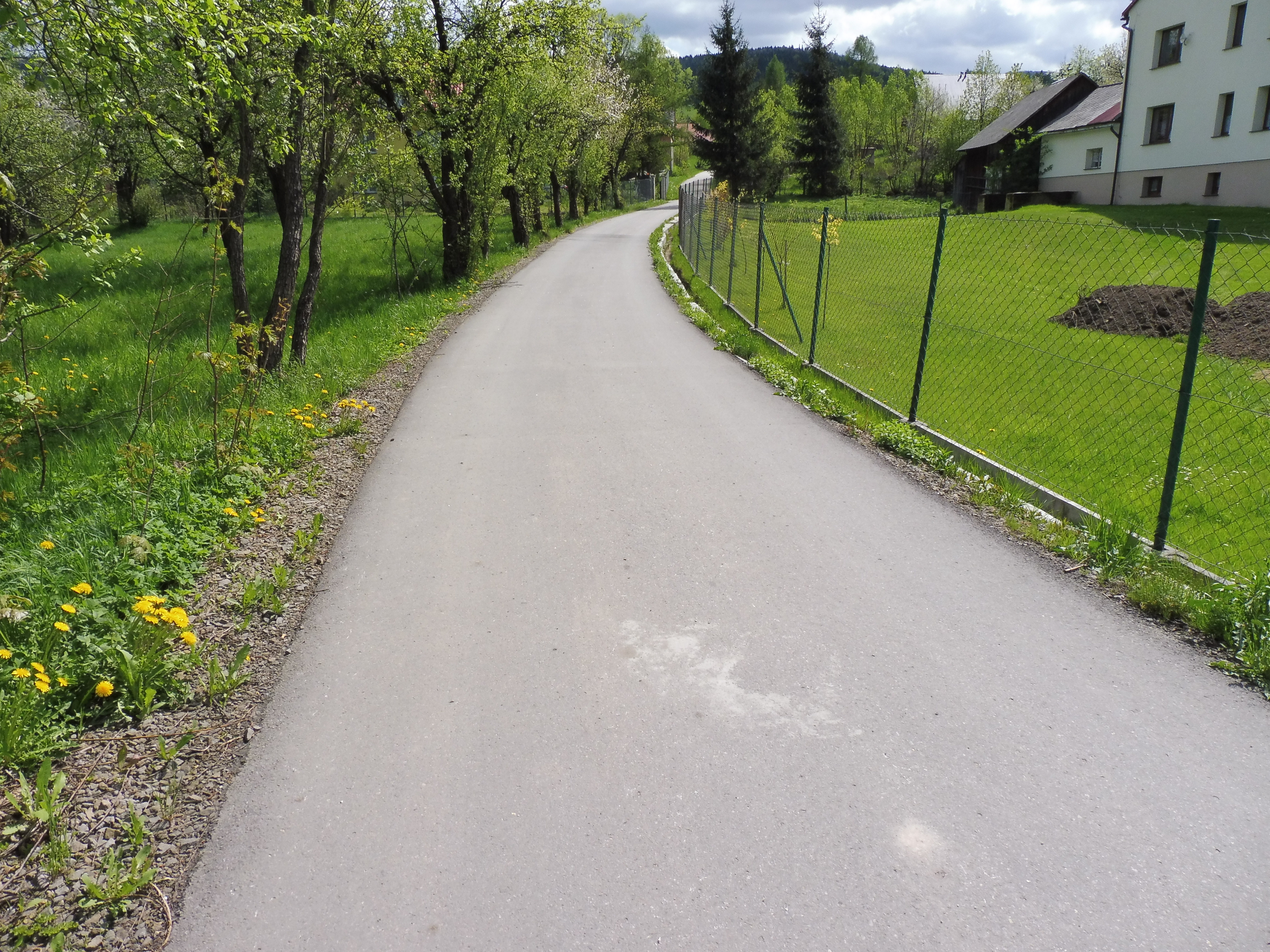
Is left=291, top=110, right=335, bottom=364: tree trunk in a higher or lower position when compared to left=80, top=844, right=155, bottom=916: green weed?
higher

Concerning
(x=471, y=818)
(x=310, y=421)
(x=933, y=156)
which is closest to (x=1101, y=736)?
(x=471, y=818)

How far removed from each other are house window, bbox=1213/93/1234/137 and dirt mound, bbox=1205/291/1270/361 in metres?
21.5

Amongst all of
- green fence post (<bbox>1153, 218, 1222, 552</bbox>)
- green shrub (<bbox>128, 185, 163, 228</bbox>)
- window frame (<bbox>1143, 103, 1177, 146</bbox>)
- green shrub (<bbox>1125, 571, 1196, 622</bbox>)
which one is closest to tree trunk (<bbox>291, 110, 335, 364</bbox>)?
green fence post (<bbox>1153, 218, 1222, 552</bbox>)

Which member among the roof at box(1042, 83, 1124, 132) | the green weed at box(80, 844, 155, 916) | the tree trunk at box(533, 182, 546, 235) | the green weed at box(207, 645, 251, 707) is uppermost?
the roof at box(1042, 83, 1124, 132)

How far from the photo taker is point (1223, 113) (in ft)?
95.0

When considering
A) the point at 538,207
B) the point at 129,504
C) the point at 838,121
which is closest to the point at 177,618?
the point at 129,504

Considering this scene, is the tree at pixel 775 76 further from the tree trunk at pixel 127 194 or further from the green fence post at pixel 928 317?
the green fence post at pixel 928 317

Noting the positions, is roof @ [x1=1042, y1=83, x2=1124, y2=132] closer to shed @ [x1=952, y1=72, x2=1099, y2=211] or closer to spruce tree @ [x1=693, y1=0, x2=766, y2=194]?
shed @ [x1=952, y1=72, x2=1099, y2=211]

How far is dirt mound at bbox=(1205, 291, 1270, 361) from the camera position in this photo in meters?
10.9

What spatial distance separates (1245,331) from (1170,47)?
89.5ft

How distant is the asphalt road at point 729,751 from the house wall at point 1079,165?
35.8m

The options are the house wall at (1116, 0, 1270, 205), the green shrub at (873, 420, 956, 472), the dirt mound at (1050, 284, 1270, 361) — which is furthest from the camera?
the house wall at (1116, 0, 1270, 205)

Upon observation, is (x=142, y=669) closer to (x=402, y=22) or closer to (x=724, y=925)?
(x=724, y=925)

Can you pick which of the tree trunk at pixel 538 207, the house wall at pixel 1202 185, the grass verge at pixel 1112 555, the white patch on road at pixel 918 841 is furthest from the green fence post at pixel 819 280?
the house wall at pixel 1202 185
